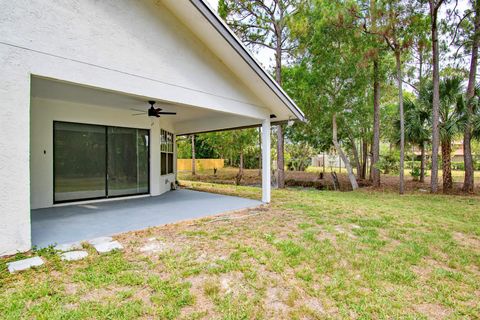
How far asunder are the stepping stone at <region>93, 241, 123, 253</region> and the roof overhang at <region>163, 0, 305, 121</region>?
459 centimetres

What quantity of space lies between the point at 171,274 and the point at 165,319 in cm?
85

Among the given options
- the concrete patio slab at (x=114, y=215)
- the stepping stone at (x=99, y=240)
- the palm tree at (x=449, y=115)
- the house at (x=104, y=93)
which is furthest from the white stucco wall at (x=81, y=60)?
the palm tree at (x=449, y=115)

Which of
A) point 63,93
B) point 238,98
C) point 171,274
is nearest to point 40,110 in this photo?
point 63,93

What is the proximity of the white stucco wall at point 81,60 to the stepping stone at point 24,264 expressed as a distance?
1.09 feet

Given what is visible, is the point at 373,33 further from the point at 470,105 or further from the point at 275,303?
the point at 275,303

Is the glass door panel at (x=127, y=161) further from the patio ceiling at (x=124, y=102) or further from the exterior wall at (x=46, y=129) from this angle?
the patio ceiling at (x=124, y=102)

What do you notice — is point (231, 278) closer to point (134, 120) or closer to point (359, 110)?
point (134, 120)

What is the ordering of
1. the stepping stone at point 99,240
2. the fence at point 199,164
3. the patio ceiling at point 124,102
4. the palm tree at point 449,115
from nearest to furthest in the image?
the stepping stone at point 99,240, the patio ceiling at point 124,102, the palm tree at point 449,115, the fence at point 199,164

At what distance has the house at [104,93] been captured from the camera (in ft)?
11.9

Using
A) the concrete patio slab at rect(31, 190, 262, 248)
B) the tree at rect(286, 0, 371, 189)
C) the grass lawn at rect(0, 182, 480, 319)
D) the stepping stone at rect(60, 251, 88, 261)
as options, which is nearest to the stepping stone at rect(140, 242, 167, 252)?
the grass lawn at rect(0, 182, 480, 319)

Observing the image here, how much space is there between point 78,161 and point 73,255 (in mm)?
4536

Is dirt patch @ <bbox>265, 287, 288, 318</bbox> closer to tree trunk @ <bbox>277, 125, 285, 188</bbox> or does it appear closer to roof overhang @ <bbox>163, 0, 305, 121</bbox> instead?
roof overhang @ <bbox>163, 0, 305, 121</bbox>

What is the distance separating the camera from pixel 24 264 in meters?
3.41

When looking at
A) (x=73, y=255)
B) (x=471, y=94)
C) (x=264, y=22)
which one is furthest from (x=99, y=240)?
(x=471, y=94)
